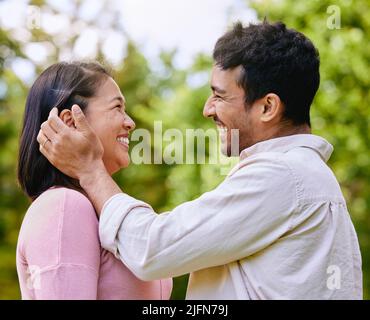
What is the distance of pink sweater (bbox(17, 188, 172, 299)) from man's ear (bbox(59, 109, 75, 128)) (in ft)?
0.88

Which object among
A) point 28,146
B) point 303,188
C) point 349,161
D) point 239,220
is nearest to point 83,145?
point 28,146

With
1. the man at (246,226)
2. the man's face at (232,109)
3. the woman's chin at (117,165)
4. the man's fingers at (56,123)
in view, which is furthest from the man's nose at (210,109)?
the man's fingers at (56,123)

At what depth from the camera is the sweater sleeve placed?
6.81ft

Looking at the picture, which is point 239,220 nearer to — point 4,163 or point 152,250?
point 152,250

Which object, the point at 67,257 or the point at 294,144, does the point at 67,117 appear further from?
the point at 294,144

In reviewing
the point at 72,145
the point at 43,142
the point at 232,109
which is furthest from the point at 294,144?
the point at 43,142

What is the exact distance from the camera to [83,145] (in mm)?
2270

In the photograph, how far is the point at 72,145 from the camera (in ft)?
7.39

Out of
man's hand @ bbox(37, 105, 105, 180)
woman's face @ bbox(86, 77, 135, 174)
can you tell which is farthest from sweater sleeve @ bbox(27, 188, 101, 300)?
woman's face @ bbox(86, 77, 135, 174)

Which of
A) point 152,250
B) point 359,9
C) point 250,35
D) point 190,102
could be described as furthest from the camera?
point 190,102

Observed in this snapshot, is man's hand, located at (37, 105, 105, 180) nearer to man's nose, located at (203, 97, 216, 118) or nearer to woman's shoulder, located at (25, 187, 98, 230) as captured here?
woman's shoulder, located at (25, 187, 98, 230)

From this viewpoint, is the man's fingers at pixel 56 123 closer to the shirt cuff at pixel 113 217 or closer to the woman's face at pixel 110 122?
the woman's face at pixel 110 122

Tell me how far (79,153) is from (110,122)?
26 cm
